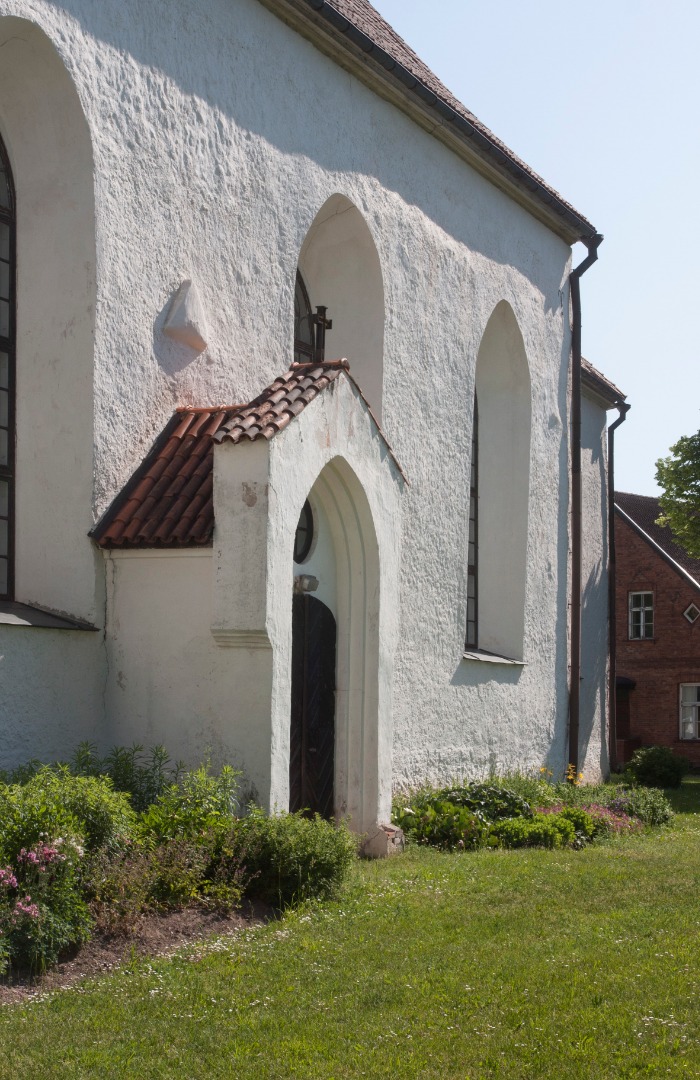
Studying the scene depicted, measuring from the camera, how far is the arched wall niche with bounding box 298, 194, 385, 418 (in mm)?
13922

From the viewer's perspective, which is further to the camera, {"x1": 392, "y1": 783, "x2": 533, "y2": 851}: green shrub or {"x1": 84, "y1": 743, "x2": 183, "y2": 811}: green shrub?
{"x1": 392, "y1": 783, "x2": 533, "y2": 851}: green shrub

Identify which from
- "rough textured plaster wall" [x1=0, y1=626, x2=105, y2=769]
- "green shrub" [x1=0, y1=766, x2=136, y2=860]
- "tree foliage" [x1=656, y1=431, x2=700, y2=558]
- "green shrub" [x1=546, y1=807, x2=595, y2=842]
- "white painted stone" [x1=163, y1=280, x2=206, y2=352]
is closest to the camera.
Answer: "green shrub" [x1=0, y1=766, x2=136, y2=860]

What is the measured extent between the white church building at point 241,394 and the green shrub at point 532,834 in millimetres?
1462

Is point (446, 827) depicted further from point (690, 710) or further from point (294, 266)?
point (690, 710)

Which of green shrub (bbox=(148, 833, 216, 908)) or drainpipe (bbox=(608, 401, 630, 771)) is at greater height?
drainpipe (bbox=(608, 401, 630, 771))

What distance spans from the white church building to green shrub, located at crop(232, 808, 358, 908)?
847 millimetres

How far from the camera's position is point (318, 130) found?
510 inches

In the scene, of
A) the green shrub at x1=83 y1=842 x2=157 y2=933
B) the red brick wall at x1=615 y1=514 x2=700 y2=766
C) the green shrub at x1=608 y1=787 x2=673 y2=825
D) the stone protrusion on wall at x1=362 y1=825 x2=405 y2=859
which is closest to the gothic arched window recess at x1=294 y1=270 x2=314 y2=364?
the stone protrusion on wall at x1=362 y1=825 x2=405 y2=859

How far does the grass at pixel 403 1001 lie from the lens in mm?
5656

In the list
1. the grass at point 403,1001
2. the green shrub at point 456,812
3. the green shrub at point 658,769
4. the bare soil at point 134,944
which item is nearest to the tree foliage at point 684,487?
the green shrub at point 658,769

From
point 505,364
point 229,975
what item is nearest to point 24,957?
point 229,975

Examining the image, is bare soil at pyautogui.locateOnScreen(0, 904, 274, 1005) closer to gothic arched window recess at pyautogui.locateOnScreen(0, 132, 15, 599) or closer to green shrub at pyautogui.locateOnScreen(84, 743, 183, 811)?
green shrub at pyautogui.locateOnScreen(84, 743, 183, 811)

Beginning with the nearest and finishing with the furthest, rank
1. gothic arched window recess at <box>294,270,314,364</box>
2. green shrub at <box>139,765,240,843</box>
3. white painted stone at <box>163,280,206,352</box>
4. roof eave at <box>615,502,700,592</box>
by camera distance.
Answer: green shrub at <box>139,765,240,843</box> → white painted stone at <box>163,280,206,352</box> → gothic arched window recess at <box>294,270,314,364</box> → roof eave at <box>615,502,700,592</box>

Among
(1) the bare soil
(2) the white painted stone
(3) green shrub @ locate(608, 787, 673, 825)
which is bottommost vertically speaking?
(3) green shrub @ locate(608, 787, 673, 825)
